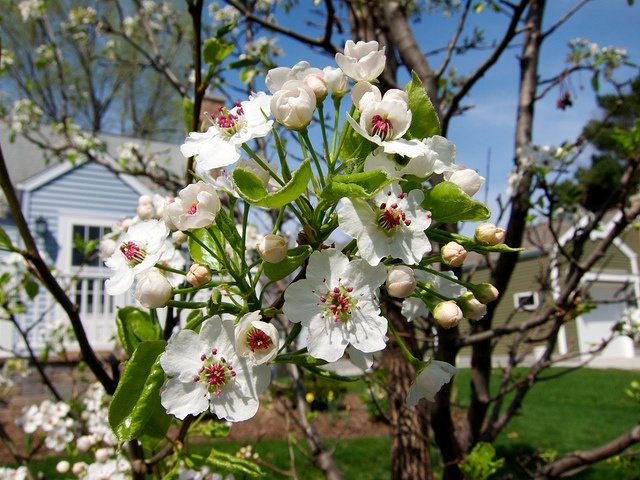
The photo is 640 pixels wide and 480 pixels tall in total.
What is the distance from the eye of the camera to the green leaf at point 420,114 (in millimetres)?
996

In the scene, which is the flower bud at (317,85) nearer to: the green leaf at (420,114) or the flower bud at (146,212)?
the green leaf at (420,114)

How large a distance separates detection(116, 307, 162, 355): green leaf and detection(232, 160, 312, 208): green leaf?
1.57 ft

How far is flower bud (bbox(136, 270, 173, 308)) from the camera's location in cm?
97

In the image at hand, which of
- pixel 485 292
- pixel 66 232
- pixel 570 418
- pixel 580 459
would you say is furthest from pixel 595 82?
pixel 66 232

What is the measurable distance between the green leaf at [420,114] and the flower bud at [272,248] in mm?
299

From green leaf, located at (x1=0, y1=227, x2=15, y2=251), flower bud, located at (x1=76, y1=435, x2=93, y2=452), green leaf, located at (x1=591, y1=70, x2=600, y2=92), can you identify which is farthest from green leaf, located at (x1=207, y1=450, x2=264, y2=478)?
green leaf, located at (x1=591, y1=70, x2=600, y2=92)

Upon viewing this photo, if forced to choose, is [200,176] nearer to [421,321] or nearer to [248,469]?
[248,469]

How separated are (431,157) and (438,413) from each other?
155 centimetres

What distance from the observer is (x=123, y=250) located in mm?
1109

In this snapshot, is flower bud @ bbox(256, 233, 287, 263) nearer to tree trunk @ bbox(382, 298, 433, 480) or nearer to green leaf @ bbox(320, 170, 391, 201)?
green leaf @ bbox(320, 170, 391, 201)

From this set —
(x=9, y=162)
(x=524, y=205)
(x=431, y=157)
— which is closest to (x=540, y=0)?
(x=524, y=205)

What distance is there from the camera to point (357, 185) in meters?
0.84

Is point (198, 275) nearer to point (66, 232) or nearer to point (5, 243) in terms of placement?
point (5, 243)

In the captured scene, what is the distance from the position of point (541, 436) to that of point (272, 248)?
9.28m
